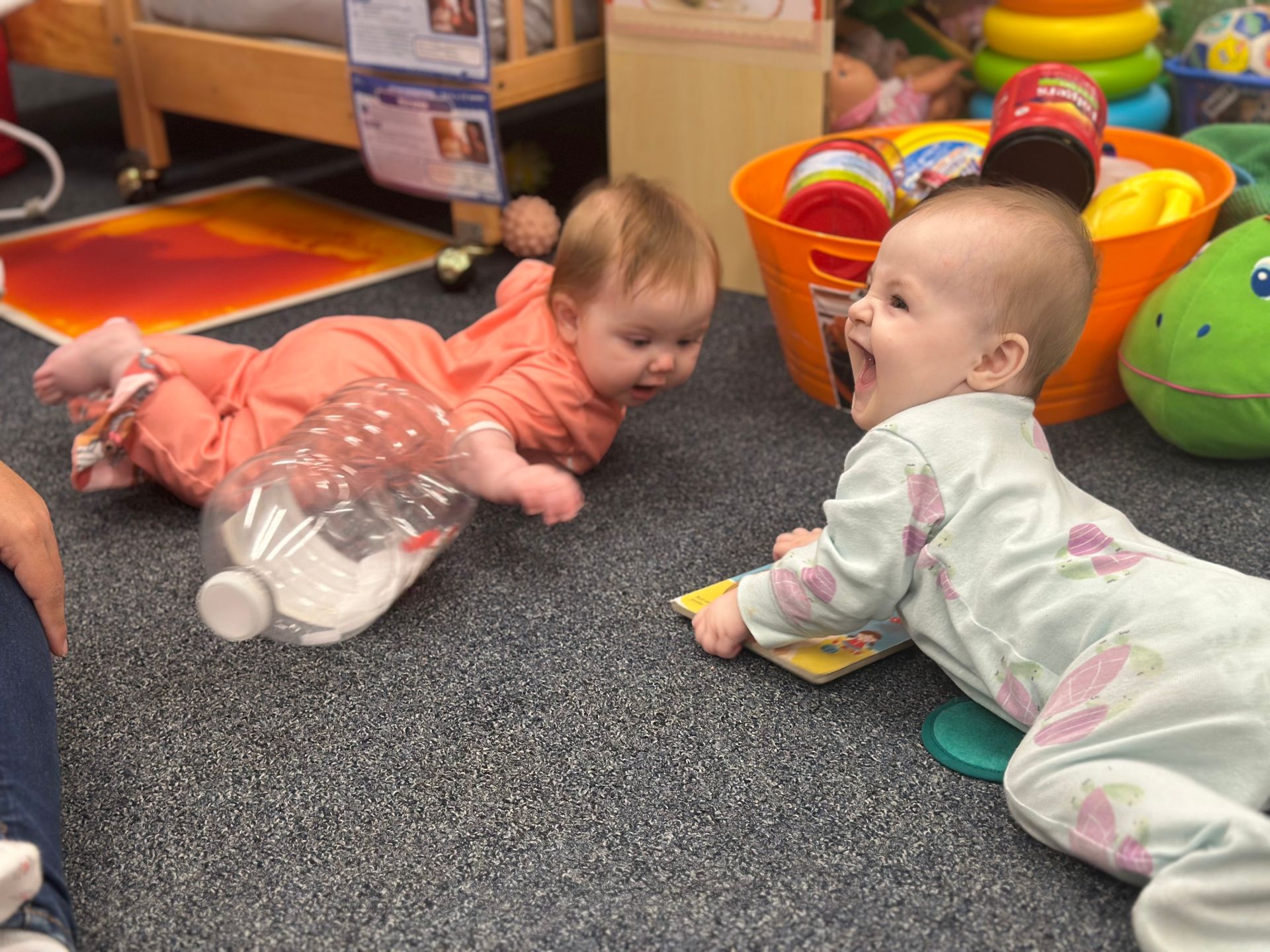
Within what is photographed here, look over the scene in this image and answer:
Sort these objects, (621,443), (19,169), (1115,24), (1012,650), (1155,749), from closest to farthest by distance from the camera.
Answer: (1155,749)
(1012,650)
(621,443)
(1115,24)
(19,169)

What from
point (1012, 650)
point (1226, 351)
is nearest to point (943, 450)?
point (1012, 650)

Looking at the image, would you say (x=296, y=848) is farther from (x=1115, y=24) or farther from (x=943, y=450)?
(x=1115, y=24)

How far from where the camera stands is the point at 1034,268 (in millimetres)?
833

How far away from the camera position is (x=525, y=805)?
0.80 meters

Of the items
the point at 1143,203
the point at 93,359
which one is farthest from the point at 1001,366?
the point at 93,359

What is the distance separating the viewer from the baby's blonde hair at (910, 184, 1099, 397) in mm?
833

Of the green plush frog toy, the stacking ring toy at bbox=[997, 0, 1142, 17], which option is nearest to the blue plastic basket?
the stacking ring toy at bbox=[997, 0, 1142, 17]

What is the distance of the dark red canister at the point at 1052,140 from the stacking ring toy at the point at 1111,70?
39 centimetres

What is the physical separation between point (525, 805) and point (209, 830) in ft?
0.66

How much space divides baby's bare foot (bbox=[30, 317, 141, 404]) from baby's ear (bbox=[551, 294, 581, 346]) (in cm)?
42

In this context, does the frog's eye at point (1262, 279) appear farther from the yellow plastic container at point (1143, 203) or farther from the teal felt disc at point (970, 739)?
the teal felt disc at point (970, 739)

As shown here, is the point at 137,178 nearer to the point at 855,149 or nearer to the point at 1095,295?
the point at 855,149

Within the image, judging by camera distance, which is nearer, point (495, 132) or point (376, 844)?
point (376, 844)

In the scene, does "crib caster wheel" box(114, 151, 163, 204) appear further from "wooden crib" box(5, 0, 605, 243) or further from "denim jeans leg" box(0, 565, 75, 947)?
"denim jeans leg" box(0, 565, 75, 947)
